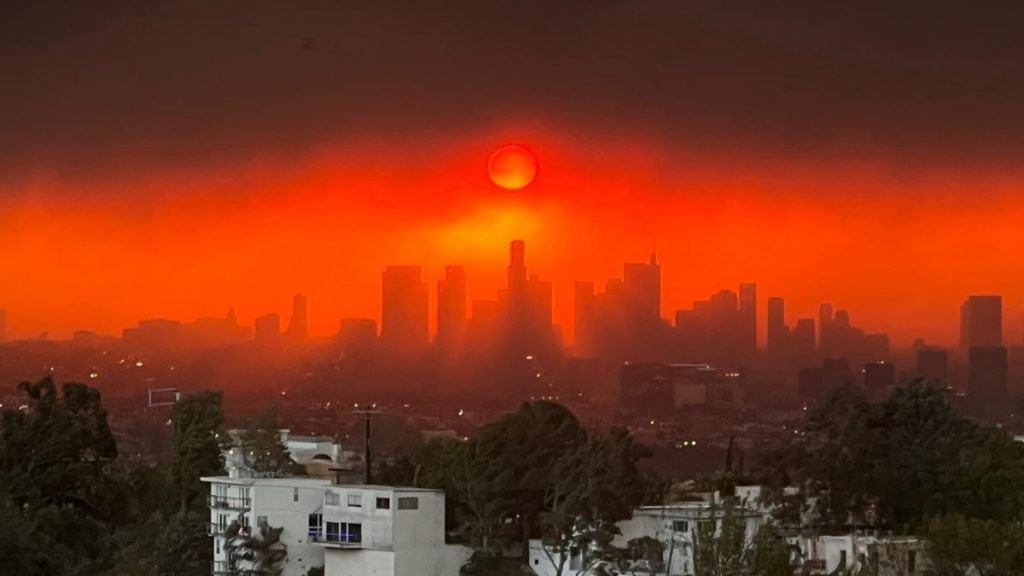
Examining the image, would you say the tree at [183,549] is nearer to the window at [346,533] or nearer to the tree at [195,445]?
the tree at [195,445]

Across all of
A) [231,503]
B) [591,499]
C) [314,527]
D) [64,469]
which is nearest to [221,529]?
[231,503]

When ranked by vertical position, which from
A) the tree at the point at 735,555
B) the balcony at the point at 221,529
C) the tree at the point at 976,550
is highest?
the tree at the point at 735,555

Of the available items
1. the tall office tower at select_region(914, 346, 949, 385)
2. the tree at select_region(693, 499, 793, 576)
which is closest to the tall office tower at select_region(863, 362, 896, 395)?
the tall office tower at select_region(914, 346, 949, 385)

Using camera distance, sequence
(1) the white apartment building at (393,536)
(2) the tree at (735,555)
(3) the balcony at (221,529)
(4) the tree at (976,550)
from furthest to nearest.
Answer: (3) the balcony at (221,529) < (1) the white apartment building at (393,536) < (4) the tree at (976,550) < (2) the tree at (735,555)

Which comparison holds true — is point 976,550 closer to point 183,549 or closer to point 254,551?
point 254,551

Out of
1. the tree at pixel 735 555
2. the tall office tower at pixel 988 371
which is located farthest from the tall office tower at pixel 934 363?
the tree at pixel 735 555

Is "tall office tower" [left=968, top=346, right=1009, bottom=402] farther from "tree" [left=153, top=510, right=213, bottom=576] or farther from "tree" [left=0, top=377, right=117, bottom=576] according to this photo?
"tree" [left=0, top=377, right=117, bottom=576]
